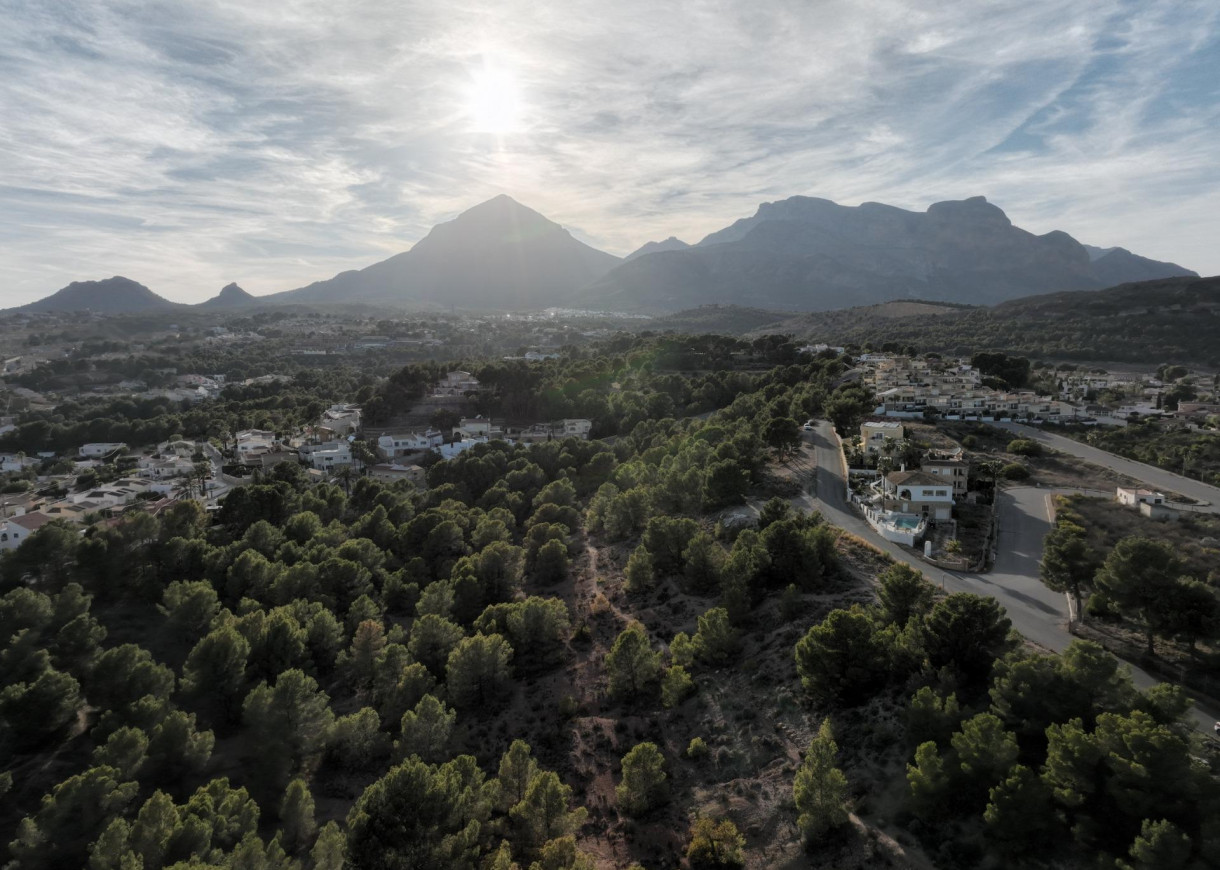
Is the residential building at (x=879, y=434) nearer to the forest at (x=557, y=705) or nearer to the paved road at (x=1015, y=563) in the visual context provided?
the paved road at (x=1015, y=563)

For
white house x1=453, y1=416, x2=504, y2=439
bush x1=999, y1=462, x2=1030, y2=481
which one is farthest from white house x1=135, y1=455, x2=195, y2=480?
bush x1=999, y1=462, x2=1030, y2=481

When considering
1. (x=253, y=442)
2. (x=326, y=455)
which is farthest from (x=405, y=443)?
(x=253, y=442)

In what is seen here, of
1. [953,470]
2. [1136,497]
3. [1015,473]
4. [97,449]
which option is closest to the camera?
[1136,497]

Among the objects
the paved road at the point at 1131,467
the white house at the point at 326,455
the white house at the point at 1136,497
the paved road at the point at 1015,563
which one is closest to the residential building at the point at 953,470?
the paved road at the point at 1015,563

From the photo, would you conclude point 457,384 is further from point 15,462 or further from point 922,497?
point 922,497

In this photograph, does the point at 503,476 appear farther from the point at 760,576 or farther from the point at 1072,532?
the point at 1072,532

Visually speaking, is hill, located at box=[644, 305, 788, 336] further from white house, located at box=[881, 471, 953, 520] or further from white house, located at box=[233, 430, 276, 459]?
white house, located at box=[881, 471, 953, 520]
